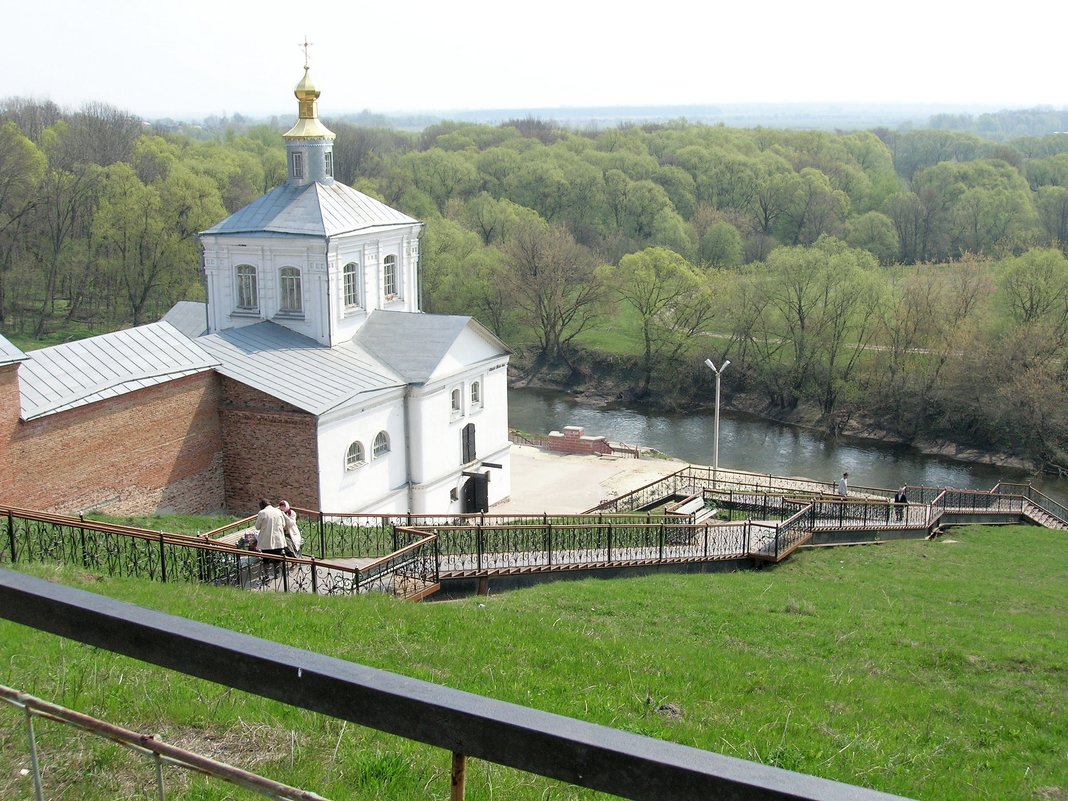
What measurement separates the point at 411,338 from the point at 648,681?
19.7 m

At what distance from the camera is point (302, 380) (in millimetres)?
24406

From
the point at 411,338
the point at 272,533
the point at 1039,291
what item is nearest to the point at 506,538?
the point at 272,533

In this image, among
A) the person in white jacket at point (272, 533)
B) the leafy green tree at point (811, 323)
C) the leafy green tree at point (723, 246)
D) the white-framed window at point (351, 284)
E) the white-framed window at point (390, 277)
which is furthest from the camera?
the leafy green tree at point (723, 246)

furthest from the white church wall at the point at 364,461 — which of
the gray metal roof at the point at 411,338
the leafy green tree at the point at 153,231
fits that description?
the leafy green tree at the point at 153,231

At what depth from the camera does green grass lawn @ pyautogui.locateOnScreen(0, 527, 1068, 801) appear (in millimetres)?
4758

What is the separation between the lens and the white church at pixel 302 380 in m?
21.2

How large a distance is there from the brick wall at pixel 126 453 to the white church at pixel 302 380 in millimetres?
40

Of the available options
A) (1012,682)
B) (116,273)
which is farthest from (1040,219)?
(1012,682)

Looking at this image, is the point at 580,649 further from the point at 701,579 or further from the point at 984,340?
the point at 984,340

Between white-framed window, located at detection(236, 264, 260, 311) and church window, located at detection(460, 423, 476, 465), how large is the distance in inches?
247

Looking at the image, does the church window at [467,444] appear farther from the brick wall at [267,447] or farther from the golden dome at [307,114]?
the golden dome at [307,114]

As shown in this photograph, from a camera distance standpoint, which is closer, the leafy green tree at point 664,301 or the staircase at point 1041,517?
the staircase at point 1041,517

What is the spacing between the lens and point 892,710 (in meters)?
9.68

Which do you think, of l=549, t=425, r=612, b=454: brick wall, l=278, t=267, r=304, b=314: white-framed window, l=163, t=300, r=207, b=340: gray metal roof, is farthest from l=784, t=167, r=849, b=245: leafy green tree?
l=278, t=267, r=304, b=314: white-framed window
